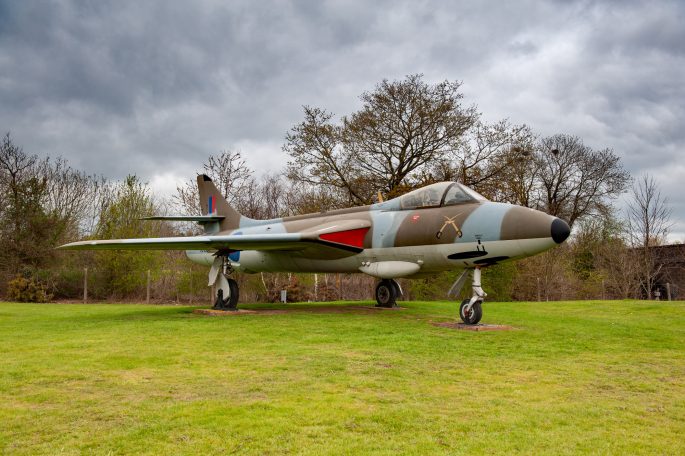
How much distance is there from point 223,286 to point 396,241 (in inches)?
208

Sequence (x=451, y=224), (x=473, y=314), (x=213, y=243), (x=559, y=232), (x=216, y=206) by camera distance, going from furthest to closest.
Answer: (x=216, y=206) → (x=213, y=243) → (x=451, y=224) → (x=473, y=314) → (x=559, y=232)

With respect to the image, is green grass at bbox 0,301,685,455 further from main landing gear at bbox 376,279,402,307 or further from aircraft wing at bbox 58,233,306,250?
main landing gear at bbox 376,279,402,307

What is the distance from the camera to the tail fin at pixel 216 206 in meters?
18.5

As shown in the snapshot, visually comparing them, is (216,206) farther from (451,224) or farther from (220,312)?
(451,224)

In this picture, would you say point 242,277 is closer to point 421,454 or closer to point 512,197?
point 512,197

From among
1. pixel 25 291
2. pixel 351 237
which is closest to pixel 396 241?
pixel 351 237

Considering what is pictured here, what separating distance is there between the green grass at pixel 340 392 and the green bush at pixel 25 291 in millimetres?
18312

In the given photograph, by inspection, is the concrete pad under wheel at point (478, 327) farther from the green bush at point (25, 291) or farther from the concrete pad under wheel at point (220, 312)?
the green bush at point (25, 291)

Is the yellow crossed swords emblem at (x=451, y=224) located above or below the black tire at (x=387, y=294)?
above

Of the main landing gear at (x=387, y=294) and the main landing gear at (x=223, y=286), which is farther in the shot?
the main landing gear at (x=387, y=294)

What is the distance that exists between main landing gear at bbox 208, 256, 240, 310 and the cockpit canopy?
5.44 meters

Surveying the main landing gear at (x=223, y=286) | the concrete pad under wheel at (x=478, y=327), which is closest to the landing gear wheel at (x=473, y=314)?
the concrete pad under wheel at (x=478, y=327)

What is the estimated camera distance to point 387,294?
15.2 metres

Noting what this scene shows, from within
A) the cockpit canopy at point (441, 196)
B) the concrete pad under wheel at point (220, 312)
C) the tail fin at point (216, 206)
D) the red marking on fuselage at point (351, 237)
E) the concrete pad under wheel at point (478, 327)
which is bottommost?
the concrete pad under wheel at point (478, 327)
